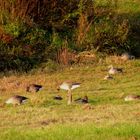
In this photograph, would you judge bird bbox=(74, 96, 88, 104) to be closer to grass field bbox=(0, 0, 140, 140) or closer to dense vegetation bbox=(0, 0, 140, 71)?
grass field bbox=(0, 0, 140, 140)

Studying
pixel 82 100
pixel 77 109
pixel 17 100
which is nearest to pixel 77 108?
pixel 77 109

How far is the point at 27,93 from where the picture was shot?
13.6 m

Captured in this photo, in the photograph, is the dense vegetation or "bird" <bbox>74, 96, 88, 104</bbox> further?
the dense vegetation

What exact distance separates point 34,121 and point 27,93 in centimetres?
364

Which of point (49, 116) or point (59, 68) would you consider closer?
point (49, 116)

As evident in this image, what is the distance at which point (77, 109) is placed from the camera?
11.1 metres

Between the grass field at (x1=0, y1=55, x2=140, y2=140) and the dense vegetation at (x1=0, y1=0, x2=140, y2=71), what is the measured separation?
1238 millimetres

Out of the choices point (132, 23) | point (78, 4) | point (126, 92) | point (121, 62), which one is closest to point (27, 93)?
point (126, 92)

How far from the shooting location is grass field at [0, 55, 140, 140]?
869 cm

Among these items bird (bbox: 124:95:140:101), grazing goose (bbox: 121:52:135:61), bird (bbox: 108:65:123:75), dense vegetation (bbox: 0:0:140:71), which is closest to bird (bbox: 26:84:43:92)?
bird (bbox: 124:95:140:101)

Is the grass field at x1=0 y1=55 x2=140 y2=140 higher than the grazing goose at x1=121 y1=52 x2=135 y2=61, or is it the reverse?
the grazing goose at x1=121 y1=52 x2=135 y2=61

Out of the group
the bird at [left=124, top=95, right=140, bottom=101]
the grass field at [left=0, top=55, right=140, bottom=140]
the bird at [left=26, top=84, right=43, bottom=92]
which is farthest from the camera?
the bird at [left=26, top=84, right=43, bottom=92]

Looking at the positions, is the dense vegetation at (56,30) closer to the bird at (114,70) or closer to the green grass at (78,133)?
the bird at (114,70)

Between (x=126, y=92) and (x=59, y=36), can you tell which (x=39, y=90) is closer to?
(x=126, y=92)
